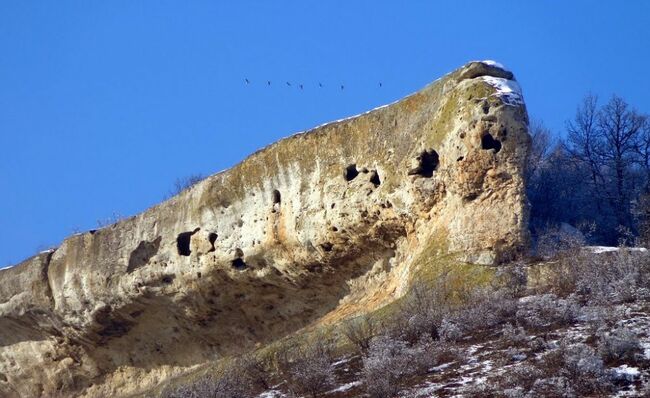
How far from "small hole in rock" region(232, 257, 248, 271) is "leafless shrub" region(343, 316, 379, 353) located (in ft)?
11.3

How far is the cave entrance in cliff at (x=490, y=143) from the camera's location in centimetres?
962

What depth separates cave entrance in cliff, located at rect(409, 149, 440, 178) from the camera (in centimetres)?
1041

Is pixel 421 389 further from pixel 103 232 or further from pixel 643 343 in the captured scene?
pixel 103 232

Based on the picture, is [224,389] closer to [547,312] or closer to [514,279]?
[547,312]

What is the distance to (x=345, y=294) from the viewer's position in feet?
39.2

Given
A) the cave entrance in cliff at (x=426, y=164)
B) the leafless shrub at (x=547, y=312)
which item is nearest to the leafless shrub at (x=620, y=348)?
the leafless shrub at (x=547, y=312)

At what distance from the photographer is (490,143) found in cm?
969

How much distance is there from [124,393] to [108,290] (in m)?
1.79

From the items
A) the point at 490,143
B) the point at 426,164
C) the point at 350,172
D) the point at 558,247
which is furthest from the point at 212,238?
the point at 558,247

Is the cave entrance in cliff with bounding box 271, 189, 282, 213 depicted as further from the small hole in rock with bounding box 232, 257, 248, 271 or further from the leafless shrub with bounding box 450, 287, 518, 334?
the leafless shrub with bounding box 450, 287, 518, 334

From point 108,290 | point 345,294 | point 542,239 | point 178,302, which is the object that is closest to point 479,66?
point 542,239

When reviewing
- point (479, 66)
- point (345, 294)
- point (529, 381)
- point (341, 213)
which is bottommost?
point (529, 381)

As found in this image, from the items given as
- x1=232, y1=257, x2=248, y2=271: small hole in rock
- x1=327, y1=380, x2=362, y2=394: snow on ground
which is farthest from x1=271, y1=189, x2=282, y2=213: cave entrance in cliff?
x1=327, y1=380, x2=362, y2=394: snow on ground

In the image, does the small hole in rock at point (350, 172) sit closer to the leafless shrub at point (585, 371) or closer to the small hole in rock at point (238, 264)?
the small hole in rock at point (238, 264)
